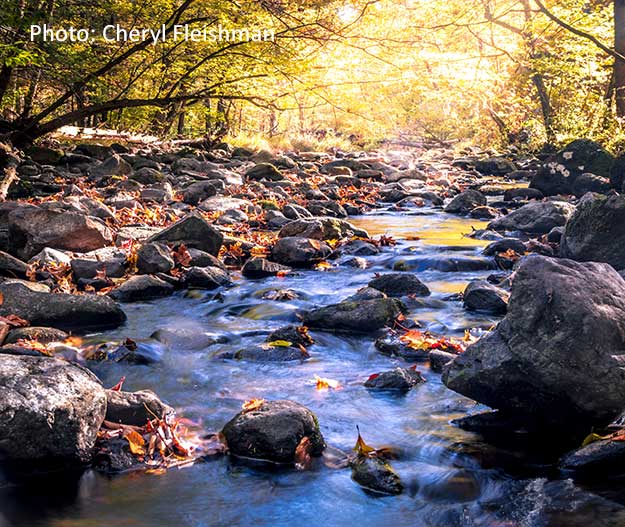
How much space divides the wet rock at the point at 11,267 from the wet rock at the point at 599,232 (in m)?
5.31

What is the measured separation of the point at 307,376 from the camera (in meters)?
4.02

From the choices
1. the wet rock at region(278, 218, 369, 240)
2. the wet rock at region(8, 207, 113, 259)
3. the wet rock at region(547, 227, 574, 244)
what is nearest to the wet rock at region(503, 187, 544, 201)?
the wet rock at region(547, 227, 574, 244)

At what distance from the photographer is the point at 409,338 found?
4.57 metres

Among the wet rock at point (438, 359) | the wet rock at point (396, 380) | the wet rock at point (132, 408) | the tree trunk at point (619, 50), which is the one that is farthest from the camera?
the tree trunk at point (619, 50)

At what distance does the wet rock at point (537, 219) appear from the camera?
9.06 m

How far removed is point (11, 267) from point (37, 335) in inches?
70.4

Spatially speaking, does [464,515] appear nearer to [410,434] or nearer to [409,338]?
[410,434]

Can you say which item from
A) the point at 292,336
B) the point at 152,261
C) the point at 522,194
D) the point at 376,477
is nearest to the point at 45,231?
the point at 152,261

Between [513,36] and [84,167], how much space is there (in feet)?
43.0

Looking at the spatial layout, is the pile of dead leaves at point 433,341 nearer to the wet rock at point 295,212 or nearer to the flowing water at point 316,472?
the flowing water at point 316,472

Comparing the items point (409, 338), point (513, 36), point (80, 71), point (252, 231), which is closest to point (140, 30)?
point (80, 71)

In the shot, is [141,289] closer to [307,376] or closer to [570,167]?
[307,376]

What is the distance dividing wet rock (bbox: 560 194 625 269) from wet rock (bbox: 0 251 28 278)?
531 centimetres

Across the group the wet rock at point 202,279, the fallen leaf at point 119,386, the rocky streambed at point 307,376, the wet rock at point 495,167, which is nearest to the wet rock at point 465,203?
the rocky streambed at point 307,376
